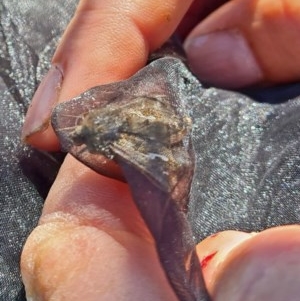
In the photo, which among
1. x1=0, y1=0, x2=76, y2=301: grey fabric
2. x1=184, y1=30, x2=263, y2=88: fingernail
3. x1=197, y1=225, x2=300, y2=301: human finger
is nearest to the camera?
x1=197, y1=225, x2=300, y2=301: human finger

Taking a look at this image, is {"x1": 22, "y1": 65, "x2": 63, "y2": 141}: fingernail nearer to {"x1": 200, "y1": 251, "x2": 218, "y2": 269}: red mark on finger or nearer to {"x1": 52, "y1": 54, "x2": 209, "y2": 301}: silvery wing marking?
{"x1": 52, "y1": 54, "x2": 209, "y2": 301}: silvery wing marking

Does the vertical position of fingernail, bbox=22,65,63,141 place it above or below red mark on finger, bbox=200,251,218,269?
above

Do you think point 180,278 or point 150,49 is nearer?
point 180,278

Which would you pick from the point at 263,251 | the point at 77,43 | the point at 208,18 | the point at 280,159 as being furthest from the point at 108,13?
the point at 263,251

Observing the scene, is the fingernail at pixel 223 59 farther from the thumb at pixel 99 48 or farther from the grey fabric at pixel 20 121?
the grey fabric at pixel 20 121

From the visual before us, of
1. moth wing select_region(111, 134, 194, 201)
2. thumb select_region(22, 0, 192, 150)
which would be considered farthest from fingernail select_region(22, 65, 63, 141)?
moth wing select_region(111, 134, 194, 201)

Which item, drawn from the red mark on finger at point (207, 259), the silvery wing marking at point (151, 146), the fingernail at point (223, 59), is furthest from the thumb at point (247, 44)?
the red mark on finger at point (207, 259)

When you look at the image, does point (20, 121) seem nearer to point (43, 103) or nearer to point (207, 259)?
point (43, 103)

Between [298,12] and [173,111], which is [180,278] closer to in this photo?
[173,111]
